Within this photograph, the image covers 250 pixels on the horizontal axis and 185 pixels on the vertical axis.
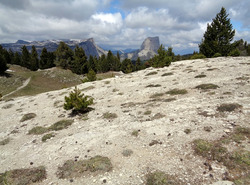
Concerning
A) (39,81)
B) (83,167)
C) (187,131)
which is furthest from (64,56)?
(187,131)

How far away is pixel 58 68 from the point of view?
78688 mm

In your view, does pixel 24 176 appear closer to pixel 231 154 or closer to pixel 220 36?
pixel 231 154

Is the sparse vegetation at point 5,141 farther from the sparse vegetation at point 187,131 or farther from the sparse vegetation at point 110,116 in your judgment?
the sparse vegetation at point 187,131

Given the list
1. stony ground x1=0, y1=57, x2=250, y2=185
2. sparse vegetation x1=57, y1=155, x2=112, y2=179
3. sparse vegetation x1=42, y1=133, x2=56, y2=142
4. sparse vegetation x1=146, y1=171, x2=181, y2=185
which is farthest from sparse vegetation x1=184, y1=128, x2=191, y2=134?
sparse vegetation x1=42, y1=133, x2=56, y2=142

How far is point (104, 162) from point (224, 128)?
7453mm

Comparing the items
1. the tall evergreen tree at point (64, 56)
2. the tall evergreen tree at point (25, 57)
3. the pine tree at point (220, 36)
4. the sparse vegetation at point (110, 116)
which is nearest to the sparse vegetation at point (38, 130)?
the sparse vegetation at point (110, 116)

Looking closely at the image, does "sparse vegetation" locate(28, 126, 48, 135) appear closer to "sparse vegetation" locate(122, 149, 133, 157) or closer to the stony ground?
the stony ground

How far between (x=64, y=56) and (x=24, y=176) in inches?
3116

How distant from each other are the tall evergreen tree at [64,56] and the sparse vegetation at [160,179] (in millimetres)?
80943

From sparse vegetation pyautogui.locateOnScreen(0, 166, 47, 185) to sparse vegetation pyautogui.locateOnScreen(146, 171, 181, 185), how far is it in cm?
553

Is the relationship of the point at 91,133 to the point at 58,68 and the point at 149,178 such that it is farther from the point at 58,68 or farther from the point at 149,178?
the point at 58,68

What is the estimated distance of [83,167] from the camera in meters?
7.84

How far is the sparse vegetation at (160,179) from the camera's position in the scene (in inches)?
246

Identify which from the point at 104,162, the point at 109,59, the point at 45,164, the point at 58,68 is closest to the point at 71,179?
the point at 104,162
